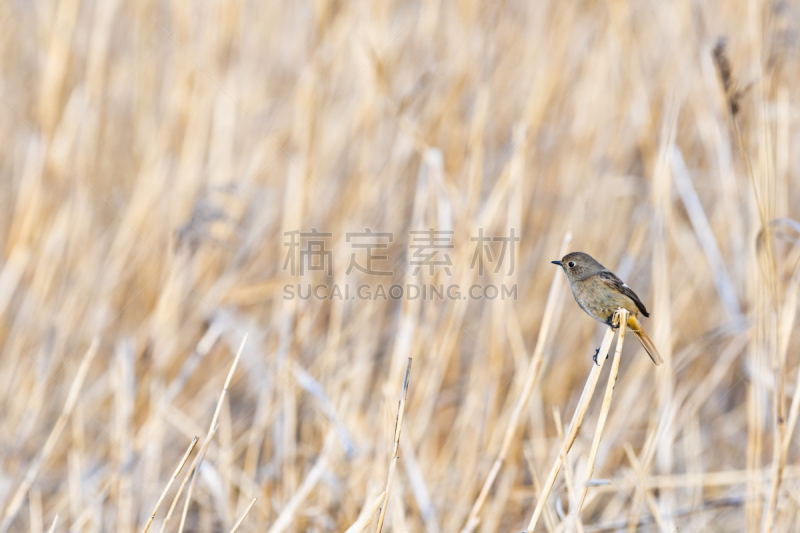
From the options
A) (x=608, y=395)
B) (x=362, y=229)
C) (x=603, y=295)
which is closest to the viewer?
(x=608, y=395)

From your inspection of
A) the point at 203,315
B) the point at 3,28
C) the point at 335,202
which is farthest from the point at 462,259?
the point at 3,28

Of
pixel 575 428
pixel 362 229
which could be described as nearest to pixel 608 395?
pixel 575 428

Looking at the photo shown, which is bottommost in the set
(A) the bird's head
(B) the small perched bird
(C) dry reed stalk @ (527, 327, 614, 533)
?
(C) dry reed stalk @ (527, 327, 614, 533)

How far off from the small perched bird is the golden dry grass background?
1.37ft

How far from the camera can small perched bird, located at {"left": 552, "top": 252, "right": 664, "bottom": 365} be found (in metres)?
0.79

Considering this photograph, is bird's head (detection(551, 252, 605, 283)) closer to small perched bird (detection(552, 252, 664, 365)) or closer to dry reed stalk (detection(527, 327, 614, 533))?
small perched bird (detection(552, 252, 664, 365))

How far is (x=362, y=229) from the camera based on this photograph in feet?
5.31

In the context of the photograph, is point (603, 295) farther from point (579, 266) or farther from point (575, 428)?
point (575, 428)

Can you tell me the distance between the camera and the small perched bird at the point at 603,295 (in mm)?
791

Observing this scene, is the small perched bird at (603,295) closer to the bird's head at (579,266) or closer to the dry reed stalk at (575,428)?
the bird's head at (579,266)

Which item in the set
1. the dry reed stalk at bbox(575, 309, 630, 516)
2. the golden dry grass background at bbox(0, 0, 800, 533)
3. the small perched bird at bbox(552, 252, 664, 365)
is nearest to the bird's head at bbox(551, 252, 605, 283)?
the small perched bird at bbox(552, 252, 664, 365)

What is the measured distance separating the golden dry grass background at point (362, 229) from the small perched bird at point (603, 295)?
418 millimetres

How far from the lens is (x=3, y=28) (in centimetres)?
192

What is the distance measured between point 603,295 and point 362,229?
917 mm
